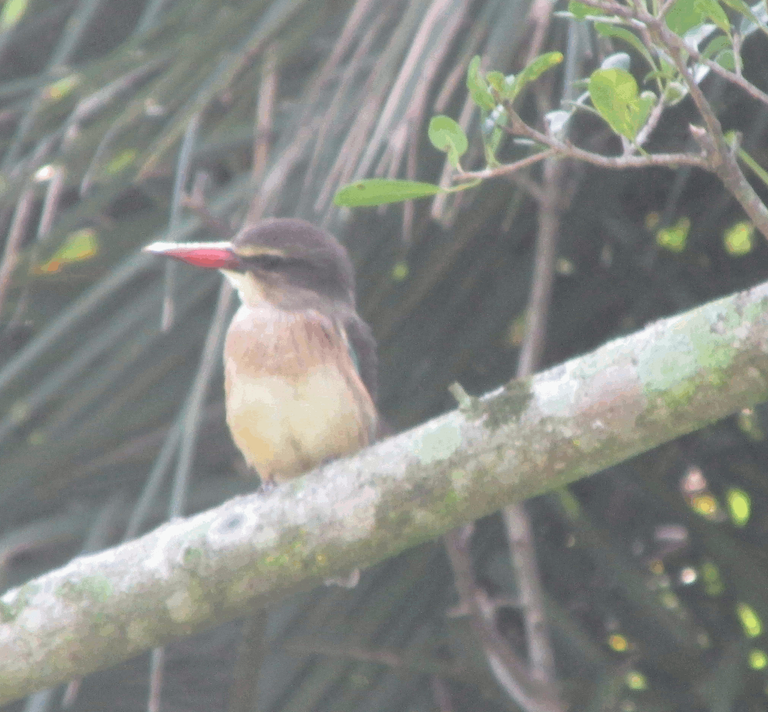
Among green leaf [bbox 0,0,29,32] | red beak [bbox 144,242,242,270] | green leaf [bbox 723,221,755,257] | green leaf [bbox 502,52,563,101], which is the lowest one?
green leaf [bbox 723,221,755,257]

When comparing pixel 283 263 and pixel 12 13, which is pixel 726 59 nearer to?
pixel 283 263

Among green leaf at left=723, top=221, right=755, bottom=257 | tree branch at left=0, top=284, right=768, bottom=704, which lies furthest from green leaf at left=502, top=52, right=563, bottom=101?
green leaf at left=723, top=221, right=755, bottom=257

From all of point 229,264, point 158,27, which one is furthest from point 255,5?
point 229,264

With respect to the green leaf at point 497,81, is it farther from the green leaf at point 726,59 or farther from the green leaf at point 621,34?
the green leaf at point 726,59

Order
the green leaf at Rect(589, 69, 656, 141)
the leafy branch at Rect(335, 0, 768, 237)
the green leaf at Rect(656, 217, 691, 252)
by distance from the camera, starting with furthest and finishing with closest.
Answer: the green leaf at Rect(656, 217, 691, 252)
the green leaf at Rect(589, 69, 656, 141)
the leafy branch at Rect(335, 0, 768, 237)

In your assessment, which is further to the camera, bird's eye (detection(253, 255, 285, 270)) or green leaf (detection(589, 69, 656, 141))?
bird's eye (detection(253, 255, 285, 270))

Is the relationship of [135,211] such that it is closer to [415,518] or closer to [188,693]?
[188,693]

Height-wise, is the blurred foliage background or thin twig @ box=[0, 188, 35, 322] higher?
thin twig @ box=[0, 188, 35, 322]

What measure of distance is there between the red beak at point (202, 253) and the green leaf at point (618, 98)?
4.41 ft

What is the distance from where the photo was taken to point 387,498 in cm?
213

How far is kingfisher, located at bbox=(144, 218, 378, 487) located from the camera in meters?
2.97

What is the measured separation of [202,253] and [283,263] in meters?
0.31

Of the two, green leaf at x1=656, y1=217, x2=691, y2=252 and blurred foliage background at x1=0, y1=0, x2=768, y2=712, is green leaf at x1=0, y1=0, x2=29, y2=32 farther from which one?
green leaf at x1=656, y1=217, x2=691, y2=252

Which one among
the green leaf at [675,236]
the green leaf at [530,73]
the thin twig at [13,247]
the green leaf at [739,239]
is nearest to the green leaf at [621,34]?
the green leaf at [530,73]
